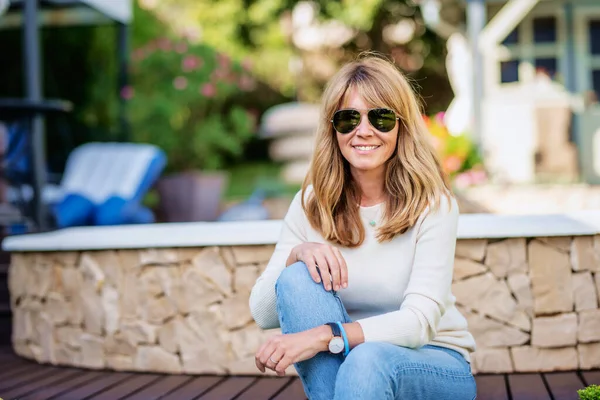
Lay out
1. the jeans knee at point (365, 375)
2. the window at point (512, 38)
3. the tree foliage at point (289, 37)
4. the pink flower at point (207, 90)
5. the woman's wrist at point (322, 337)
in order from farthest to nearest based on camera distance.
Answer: the tree foliage at point (289, 37) < the window at point (512, 38) < the pink flower at point (207, 90) < the woman's wrist at point (322, 337) < the jeans knee at point (365, 375)

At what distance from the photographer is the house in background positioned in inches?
246

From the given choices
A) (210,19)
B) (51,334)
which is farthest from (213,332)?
(210,19)

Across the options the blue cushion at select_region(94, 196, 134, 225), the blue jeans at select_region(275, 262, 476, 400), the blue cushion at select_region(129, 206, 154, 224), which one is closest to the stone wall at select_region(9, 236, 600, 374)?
the blue jeans at select_region(275, 262, 476, 400)

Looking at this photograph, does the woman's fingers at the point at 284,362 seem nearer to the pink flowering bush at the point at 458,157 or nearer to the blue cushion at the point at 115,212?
the blue cushion at the point at 115,212

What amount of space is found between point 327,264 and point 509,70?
250 inches

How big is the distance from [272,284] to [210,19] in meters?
10.4

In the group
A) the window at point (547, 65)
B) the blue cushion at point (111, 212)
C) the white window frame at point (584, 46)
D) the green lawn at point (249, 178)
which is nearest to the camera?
the blue cushion at point (111, 212)

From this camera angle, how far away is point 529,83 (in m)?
6.82

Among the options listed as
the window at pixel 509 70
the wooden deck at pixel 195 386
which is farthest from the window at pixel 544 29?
the wooden deck at pixel 195 386

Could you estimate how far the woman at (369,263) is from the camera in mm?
1588

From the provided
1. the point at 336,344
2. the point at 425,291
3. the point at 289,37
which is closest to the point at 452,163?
the point at 425,291

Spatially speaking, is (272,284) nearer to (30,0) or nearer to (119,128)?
(30,0)

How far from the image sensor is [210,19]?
1162 centimetres

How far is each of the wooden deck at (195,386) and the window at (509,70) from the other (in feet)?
17.9
